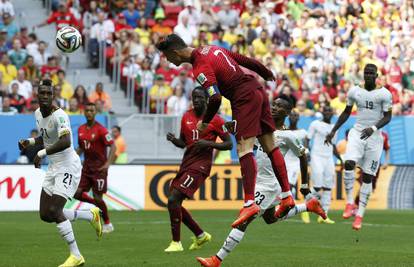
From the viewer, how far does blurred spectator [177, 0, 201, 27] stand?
33219mm

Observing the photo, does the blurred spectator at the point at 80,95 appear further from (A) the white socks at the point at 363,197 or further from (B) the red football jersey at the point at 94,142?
(A) the white socks at the point at 363,197

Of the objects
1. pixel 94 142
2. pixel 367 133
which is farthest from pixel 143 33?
pixel 367 133

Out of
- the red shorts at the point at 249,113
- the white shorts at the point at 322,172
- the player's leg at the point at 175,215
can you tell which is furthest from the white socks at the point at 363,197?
the red shorts at the point at 249,113

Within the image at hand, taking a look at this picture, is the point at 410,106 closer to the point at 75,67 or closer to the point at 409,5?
the point at 409,5

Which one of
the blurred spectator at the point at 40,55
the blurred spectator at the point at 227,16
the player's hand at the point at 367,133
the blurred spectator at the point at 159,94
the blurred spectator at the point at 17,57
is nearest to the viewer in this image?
the player's hand at the point at 367,133

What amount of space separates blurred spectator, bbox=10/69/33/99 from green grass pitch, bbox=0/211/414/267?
6244 millimetres

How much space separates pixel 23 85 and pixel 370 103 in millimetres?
12111

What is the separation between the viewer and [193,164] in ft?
51.4

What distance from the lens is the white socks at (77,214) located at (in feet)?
47.3

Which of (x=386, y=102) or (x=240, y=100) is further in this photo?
(x=386, y=102)

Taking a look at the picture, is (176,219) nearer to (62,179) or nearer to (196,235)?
(196,235)

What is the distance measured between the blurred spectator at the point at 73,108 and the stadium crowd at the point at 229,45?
26mm

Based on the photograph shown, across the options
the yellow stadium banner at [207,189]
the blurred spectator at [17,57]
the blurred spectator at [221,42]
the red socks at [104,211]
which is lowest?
the yellow stadium banner at [207,189]

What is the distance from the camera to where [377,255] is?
1427 centimetres
